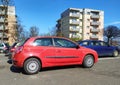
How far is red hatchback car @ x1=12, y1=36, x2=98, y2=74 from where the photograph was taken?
8547mm

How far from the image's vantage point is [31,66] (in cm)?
862

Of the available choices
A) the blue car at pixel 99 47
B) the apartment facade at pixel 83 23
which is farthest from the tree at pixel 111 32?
the blue car at pixel 99 47

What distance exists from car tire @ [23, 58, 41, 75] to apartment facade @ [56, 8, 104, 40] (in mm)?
59166

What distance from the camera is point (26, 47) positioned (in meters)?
8.59

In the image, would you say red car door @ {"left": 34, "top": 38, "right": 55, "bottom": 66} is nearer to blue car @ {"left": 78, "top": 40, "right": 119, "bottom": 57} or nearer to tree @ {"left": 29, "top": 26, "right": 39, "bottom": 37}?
blue car @ {"left": 78, "top": 40, "right": 119, "bottom": 57}

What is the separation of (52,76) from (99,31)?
65.6m

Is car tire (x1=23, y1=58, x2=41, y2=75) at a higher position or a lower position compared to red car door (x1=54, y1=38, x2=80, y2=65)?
lower

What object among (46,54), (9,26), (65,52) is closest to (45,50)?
(46,54)

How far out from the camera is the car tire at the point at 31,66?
854cm

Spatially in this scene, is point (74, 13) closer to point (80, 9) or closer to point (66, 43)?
point (80, 9)

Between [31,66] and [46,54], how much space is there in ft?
2.83

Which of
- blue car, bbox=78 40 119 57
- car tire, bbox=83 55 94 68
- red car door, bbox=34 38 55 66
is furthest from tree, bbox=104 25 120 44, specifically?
red car door, bbox=34 38 55 66

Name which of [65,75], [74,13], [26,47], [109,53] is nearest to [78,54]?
[65,75]

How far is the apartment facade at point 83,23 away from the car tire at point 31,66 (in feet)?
194
